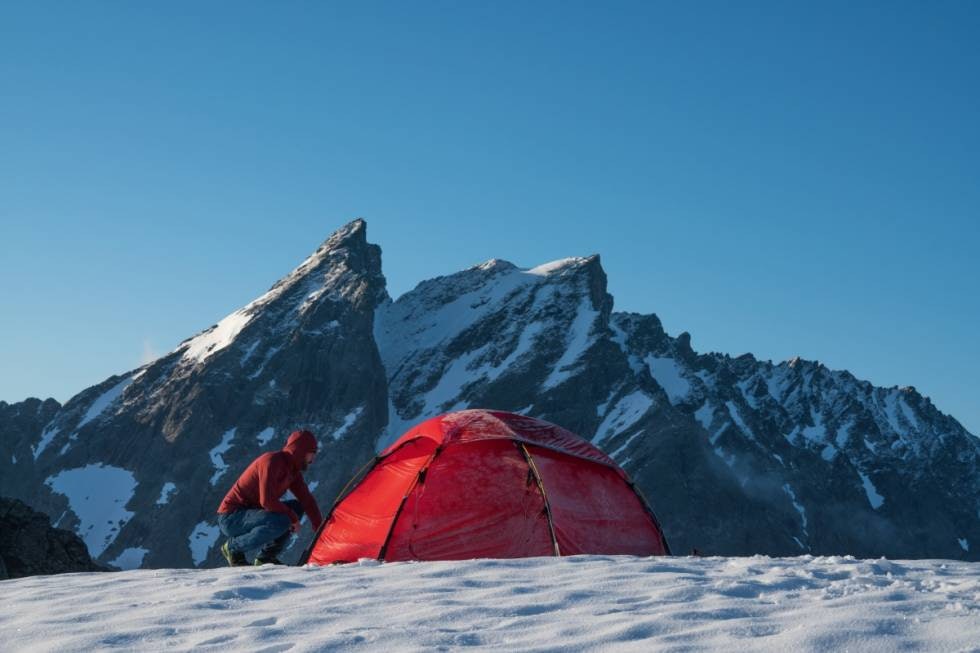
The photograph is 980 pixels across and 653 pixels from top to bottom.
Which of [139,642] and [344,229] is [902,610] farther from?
[344,229]

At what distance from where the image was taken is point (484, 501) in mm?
13617

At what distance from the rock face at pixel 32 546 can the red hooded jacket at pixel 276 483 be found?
15.0 metres

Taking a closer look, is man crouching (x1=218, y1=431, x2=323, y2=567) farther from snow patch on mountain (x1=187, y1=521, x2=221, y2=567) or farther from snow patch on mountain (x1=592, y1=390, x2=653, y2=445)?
snow patch on mountain (x1=592, y1=390, x2=653, y2=445)

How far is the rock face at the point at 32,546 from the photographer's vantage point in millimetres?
25891

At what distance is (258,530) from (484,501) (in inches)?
121

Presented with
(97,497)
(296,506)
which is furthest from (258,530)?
(97,497)

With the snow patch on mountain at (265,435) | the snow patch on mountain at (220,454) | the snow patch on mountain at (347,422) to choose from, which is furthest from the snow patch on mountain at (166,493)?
the snow patch on mountain at (347,422)

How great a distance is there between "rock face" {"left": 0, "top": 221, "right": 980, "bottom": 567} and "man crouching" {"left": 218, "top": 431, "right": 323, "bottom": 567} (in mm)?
112118

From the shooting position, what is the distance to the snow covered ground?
20.5 ft

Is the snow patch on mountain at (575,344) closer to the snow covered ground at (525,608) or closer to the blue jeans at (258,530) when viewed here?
the blue jeans at (258,530)

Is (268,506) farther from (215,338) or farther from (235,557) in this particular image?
(215,338)

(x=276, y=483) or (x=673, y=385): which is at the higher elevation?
(x=673, y=385)

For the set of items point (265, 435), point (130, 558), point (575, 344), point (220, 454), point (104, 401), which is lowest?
point (130, 558)

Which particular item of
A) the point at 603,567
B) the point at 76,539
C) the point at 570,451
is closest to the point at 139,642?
the point at 603,567
